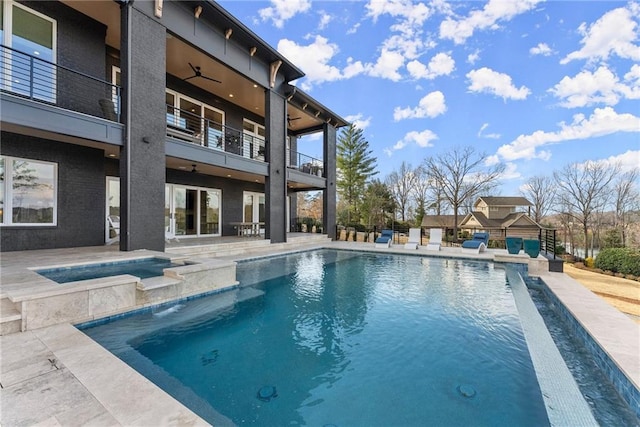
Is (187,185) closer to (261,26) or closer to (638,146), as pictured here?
(261,26)

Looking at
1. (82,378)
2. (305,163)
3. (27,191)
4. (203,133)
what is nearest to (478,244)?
(305,163)

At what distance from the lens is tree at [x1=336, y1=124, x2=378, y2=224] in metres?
29.8

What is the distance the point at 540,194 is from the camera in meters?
32.4

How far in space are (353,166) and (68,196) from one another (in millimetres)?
25350

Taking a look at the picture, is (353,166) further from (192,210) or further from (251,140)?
(192,210)

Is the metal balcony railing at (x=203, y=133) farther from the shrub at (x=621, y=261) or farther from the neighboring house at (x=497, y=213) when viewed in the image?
the neighboring house at (x=497, y=213)

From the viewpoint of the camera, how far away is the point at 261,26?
14.4 metres

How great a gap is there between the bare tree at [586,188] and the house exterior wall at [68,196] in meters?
35.1

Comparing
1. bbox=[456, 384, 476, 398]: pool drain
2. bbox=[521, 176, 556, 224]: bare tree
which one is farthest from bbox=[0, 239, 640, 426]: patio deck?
bbox=[521, 176, 556, 224]: bare tree

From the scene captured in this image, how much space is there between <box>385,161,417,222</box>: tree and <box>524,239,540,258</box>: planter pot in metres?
23.4

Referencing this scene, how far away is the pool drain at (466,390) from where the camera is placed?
8.61 ft

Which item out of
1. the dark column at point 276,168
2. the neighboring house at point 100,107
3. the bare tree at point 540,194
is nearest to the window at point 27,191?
the neighboring house at point 100,107

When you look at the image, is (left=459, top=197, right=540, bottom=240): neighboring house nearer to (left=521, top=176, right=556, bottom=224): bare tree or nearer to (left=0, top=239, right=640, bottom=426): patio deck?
(left=521, top=176, right=556, bottom=224): bare tree

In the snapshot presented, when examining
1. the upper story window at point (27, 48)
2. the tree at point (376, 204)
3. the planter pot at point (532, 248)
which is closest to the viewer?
the upper story window at point (27, 48)
